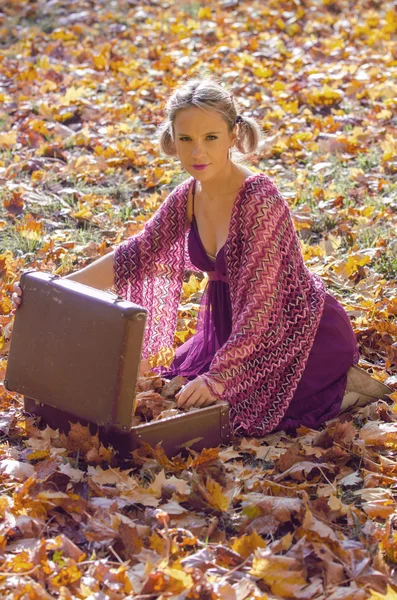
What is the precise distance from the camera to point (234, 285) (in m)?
3.10

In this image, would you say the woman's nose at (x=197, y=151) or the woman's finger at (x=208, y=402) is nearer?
the woman's finger at (x=208, y=402)

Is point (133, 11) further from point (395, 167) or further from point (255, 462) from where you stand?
point (255, 462)

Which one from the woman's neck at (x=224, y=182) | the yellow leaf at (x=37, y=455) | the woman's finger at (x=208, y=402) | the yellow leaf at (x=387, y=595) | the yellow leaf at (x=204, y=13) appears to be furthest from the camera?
the yellow leaf at (x=204, y=13)

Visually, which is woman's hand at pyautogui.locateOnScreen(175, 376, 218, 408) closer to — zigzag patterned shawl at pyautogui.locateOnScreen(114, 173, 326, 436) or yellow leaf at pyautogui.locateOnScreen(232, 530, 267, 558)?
zigzag patterned shawl at pyautogui.locateOnScreen(114, 173, 326, 436)

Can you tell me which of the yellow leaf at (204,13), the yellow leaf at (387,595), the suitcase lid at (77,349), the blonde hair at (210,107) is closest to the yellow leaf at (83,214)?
the blonde hair at (210,107)

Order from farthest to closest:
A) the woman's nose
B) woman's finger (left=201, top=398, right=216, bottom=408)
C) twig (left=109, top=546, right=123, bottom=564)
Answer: the woman's nose → woman's finger (left=201, top=398, right=216, bottom=408) → twig (left=109, top=546, right=123, bottom=564)

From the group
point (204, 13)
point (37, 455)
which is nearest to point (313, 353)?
point (37, 455)

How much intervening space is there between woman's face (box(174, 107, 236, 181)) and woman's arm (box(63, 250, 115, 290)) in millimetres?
498

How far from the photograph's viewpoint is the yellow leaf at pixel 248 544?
2.25 m

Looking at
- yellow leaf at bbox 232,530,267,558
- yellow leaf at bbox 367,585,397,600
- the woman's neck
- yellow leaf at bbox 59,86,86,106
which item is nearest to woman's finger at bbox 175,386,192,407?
yellow leaf at bbox 232,530,267,558

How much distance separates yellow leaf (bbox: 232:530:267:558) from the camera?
2.25 m

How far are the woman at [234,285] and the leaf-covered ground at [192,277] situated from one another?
16cm

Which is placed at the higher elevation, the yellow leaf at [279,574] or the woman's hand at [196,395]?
the woman's hand at [196,395]

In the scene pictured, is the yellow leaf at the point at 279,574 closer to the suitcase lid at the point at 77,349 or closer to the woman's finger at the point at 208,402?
the suitcase lid at the point at 77,349
